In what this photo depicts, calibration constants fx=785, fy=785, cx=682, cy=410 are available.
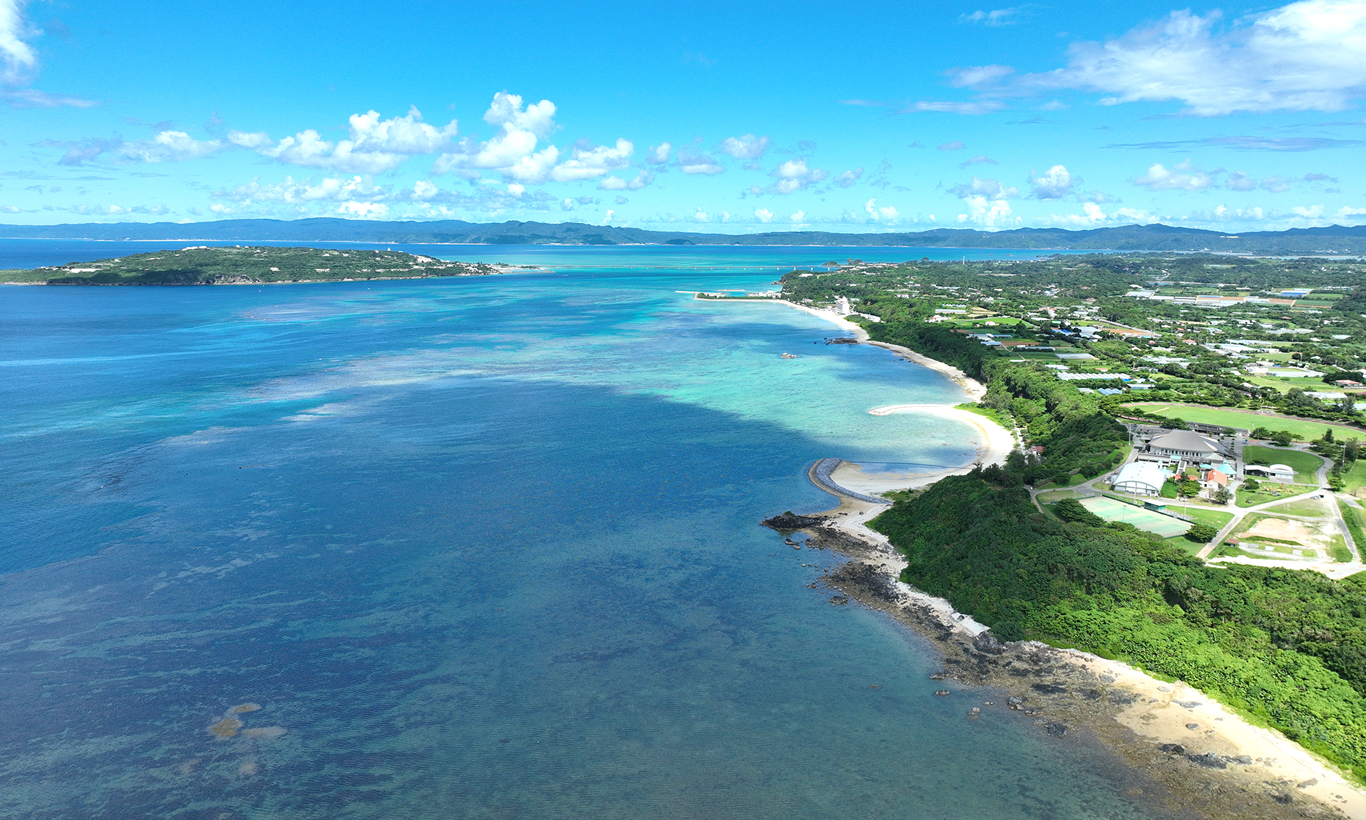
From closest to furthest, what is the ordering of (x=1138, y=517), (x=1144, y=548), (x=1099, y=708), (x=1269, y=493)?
(x=1099, y=708), (x=1144, y=548), (x=1138, y=517), (x=1269, y=493)

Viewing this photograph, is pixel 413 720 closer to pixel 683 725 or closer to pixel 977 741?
pixel 683 725

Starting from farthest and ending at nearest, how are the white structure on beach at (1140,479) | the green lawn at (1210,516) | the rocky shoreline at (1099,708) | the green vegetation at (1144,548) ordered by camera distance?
the white structure on beach at (1140,479)
the green lawn at (1210,516)
the green vegetation at (1144,548)
the rocky shoreline at (1099,708)

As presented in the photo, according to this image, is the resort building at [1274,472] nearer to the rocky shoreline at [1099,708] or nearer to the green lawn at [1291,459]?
the green lawn at [1291,459]

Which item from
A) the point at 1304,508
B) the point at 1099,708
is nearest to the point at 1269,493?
the point at 1304,508

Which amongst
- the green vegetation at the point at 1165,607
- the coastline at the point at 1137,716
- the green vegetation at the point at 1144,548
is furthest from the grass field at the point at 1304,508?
the coastline at the point at 1137,716

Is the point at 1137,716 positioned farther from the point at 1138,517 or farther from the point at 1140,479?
the point at 1140,479

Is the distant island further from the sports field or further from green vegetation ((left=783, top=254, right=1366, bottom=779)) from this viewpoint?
the sports field

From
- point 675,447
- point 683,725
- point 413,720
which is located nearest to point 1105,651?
point 683,725
